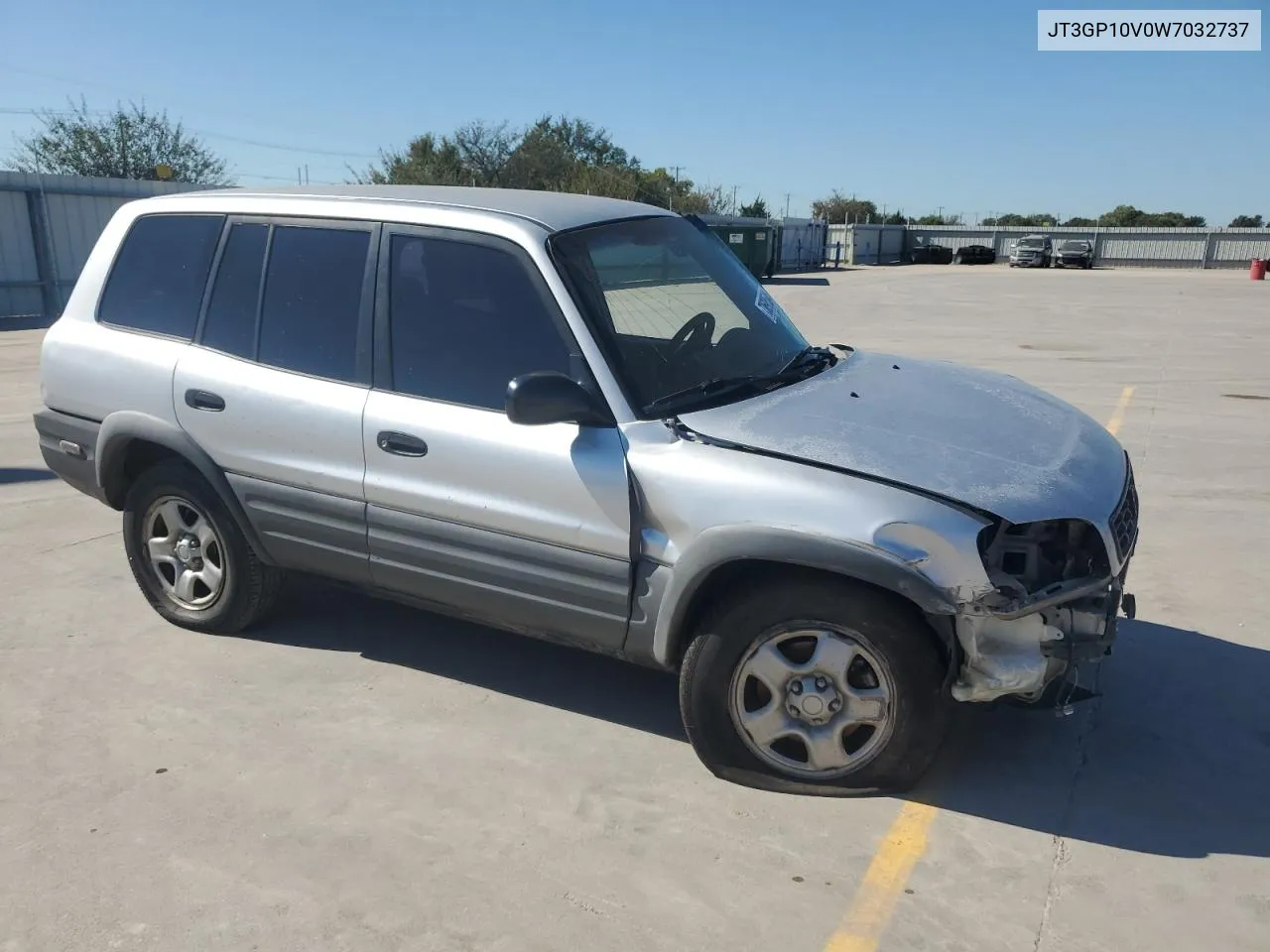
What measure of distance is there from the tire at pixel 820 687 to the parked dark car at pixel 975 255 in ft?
198

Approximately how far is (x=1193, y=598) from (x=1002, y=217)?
79.8 m

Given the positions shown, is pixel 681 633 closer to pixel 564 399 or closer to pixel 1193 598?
pixel 564 399

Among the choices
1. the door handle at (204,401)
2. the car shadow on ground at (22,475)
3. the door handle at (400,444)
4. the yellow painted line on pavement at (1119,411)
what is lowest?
the yellow painted line on pavement at (1119,411)

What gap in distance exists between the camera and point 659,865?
3027 millimetres

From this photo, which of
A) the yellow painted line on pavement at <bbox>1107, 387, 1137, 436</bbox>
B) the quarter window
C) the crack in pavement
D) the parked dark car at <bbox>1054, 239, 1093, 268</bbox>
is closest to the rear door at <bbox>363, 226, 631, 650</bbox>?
the quarter window

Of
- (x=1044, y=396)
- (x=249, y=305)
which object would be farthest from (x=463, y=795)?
(x=1044, y=396)

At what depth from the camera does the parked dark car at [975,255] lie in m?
59.2

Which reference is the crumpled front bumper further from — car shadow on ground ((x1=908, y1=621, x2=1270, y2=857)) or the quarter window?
the quarter window

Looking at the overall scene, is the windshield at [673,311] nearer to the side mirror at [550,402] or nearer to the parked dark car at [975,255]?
the side mirror at [550,402]

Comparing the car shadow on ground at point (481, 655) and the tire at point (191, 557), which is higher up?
the tire at point (191, 557)

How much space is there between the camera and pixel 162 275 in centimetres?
455

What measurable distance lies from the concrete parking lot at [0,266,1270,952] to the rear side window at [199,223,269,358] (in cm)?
136

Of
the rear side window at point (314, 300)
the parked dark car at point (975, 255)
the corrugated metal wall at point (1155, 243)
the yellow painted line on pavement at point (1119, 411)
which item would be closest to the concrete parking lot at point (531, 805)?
the rear side window at point (314, 300)

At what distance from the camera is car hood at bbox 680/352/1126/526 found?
122 inches
